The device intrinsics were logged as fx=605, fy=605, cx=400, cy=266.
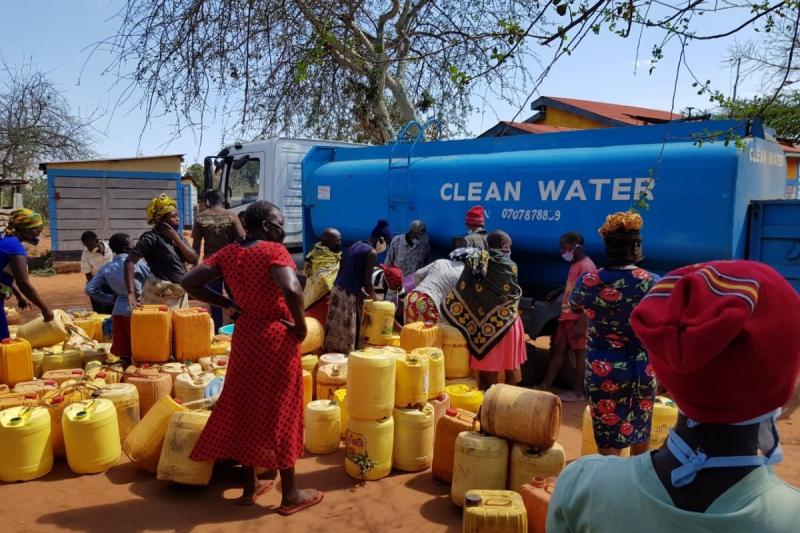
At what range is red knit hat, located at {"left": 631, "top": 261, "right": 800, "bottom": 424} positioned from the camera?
3.20 ft

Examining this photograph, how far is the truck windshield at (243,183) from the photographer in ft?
34.8

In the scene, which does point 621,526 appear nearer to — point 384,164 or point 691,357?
point 691,357

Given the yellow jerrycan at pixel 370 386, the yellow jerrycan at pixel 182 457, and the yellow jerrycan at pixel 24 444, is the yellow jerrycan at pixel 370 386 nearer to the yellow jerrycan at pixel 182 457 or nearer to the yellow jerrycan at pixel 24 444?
the yellow jerrycan at pixel 182 457

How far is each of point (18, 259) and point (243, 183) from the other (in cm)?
627

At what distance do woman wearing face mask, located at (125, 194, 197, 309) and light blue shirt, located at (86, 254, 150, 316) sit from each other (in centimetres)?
15

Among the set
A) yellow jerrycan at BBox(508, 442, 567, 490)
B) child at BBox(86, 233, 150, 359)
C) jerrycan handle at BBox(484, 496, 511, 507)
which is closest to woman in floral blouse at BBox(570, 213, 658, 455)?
yellow jerrycan at BBox(508, 442, 567, 490)

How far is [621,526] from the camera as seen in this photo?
108 cm

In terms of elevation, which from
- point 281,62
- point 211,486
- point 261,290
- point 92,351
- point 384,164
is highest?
point 281,62

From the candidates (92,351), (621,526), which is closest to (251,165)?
(92,351)

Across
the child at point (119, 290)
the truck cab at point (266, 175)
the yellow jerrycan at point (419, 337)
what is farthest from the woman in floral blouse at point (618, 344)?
the truck cab at point (266, 175)

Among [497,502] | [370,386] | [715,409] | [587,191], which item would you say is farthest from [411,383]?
[715,409]

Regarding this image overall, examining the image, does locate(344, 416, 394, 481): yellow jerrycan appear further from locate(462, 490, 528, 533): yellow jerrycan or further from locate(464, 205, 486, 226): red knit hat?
locate(464, 205, 486, 226): red knit hat

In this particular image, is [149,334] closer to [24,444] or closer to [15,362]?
[15,362]

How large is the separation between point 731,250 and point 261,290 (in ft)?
12.7
